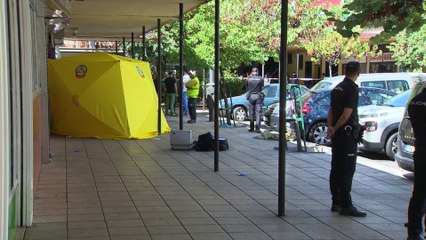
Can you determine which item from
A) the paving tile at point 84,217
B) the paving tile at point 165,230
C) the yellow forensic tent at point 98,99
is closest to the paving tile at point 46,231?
the paving tile at point 84,217

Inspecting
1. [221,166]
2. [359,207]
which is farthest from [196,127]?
[359,207]

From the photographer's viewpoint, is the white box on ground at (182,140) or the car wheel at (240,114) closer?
the white box on ground at (182,140)

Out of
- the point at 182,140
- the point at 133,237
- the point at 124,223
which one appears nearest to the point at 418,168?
the point at 133,237

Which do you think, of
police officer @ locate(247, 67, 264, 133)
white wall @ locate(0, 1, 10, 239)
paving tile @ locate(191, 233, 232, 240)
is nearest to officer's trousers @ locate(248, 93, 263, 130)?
police officer @ locate(247, 67, 264, 133)

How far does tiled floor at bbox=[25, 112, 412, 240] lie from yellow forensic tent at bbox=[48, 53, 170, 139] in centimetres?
222

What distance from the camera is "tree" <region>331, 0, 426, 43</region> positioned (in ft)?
11.0

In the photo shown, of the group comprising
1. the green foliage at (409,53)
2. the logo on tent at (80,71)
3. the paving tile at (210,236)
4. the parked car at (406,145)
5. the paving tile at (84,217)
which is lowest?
→ the paving tile at (210,236)

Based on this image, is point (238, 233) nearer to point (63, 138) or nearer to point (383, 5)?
point (383, 5)

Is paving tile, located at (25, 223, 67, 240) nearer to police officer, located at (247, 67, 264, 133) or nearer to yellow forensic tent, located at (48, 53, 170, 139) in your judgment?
yellow forensic tent, located at (48, 53, 170, 139)

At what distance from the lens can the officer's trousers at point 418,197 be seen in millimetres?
5352

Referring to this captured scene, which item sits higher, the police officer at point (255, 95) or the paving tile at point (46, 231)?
the police officer at point (255, 95)

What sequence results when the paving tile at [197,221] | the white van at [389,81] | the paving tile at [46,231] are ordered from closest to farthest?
the paving tile at [46,231] → the paving tile at [197,221] → the white van at [389,81]

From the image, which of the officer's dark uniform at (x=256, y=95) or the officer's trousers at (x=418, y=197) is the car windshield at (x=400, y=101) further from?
the officer's trousers at (x=418, y=197)

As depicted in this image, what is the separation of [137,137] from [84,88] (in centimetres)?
186
